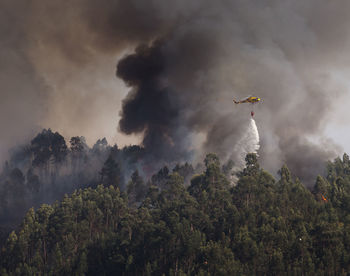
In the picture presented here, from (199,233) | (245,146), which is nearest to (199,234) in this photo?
(199,233)

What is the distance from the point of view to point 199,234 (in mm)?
95562

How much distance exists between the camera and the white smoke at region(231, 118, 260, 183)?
17398 centimetres

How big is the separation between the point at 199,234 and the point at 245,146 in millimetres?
95761

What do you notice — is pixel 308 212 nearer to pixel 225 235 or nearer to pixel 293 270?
pixel 225 235

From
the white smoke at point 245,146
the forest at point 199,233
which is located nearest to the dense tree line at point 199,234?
the forest at point 199,233

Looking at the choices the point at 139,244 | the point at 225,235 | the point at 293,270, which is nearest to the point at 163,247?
the point at 139,244

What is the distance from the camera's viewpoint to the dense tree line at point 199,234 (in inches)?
3319

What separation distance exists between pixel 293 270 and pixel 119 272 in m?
42.5

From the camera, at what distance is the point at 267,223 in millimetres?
96500

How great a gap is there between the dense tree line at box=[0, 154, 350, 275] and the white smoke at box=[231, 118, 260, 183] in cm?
3328

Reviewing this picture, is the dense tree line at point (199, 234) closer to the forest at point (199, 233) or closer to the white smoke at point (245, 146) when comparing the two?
the forest at point (199, 233)

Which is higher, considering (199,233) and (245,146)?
(245,146)

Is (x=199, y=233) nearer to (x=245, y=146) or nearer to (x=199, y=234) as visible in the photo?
(x=199, y=234)

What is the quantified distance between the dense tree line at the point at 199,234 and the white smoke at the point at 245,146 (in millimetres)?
33282
